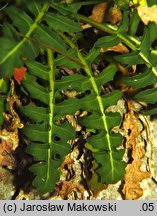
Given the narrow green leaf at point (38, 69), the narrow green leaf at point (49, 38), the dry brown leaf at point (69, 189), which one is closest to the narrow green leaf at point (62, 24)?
the narrow green leaf at point (49, 38)

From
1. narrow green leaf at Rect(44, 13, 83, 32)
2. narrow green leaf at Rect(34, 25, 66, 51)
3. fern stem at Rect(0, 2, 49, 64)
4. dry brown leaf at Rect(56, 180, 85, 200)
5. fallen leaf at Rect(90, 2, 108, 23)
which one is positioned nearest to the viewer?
fern stem at Rect(0, 2, 49, 64)

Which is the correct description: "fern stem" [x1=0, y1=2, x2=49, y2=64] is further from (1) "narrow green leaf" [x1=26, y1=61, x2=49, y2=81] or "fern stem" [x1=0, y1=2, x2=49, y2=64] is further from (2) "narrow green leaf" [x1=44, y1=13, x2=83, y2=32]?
(1) "narrow green leaf" [x1=26, y1=61, x2=49, y2=81]

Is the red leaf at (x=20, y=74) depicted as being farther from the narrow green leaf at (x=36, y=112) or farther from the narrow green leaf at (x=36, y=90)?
the narrow green leaf at (x=36, y=112)

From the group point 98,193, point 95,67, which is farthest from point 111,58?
point 98,193

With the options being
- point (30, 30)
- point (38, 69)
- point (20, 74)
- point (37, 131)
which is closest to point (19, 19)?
point (30, 30)

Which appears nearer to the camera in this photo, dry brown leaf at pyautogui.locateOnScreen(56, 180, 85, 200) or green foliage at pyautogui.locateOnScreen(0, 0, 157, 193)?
green foliage at pyautogui.locateOnScreen(0, 0, 157, 193)

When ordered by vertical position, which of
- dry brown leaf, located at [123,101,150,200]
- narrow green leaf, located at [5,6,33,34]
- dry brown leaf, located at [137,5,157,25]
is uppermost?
dry brown leaf, located at [137,5,157,25]

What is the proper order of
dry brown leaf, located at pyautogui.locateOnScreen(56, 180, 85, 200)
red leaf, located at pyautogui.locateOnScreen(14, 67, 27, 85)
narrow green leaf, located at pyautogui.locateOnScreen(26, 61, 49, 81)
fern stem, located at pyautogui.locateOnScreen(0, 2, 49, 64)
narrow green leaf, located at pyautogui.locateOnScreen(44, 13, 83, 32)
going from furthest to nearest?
dry brown leaf, located at pyautogui.locateOnScreen(56, 180, 85, 200), red leaf, located at pyautogui.locateOnScreen(14, 67, 27, 85), narrow green leaf, located at pyautogui.locateOnScreen(26, 61, 49, 81), narrow green leaf, located at pyautogui.locateOnScreen(44, 13, 83, 32), fern stem, located at pyautogui.locateOnScreen(0, 2, 49, 64)

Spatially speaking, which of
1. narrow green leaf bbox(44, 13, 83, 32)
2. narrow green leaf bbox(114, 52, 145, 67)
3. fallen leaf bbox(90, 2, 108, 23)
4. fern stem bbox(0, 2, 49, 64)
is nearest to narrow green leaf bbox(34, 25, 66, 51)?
fern stem bbox(0, 2, 49, 64)
